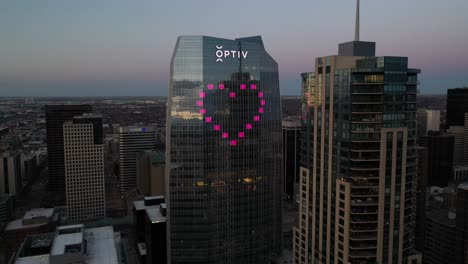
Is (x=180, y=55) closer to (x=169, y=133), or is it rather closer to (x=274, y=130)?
(x=169, y=133)

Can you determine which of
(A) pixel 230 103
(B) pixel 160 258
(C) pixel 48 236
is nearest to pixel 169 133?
(A) pixel 230 103

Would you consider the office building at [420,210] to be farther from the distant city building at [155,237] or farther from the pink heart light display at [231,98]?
the distant city building at [155,237]

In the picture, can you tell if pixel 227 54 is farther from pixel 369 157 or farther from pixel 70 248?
pixel 70 248

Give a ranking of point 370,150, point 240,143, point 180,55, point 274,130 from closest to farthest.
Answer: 1. point 370,150
2. point 180,55
3. point 240,143
4. point 274,130

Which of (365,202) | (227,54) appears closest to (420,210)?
(227,54)

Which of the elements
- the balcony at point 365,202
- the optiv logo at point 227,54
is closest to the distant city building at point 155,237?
the optiv logo at point 227,54

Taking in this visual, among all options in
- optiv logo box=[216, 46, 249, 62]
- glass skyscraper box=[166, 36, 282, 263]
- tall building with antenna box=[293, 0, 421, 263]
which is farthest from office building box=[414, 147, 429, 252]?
tall building with antenna box=[293, 0, 421, 263]

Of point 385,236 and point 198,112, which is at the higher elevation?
point 198,112
